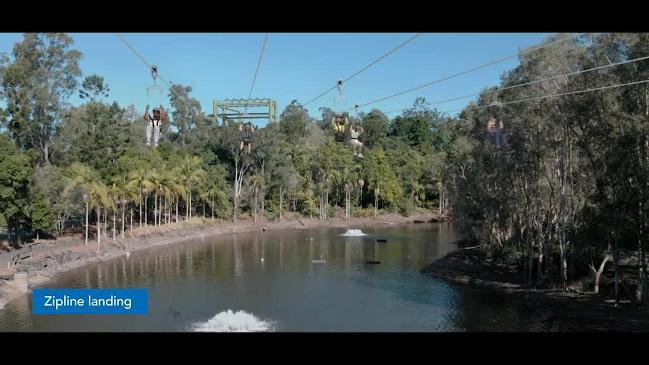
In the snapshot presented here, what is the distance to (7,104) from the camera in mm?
28766

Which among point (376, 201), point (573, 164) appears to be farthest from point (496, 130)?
point (376, 201)

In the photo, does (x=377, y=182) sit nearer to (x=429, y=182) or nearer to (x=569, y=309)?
(x=429, y=182)

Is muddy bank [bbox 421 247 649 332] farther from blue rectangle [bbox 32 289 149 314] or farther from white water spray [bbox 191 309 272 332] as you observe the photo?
blue rectangle [bbox 32 289 149 314]

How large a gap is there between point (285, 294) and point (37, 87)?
816 inches

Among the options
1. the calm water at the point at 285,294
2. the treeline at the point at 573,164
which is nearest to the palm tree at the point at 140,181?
the calm water at the point at 285,294

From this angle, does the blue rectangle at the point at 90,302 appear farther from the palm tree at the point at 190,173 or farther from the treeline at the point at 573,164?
the palm tree at the point at 190,173

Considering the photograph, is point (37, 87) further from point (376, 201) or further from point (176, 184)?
point (376, 201)

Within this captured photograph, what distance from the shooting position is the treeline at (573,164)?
12.6 metres

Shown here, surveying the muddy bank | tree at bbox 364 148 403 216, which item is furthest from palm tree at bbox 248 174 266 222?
the muddy bank

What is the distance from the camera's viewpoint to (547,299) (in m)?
16.5

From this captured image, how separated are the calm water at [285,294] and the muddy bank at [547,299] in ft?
1.78

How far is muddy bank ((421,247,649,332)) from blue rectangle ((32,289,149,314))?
11.5 m

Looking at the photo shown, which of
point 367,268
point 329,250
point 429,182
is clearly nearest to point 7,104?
point 329,250

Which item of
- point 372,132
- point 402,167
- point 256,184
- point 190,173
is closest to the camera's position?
point 190,173
